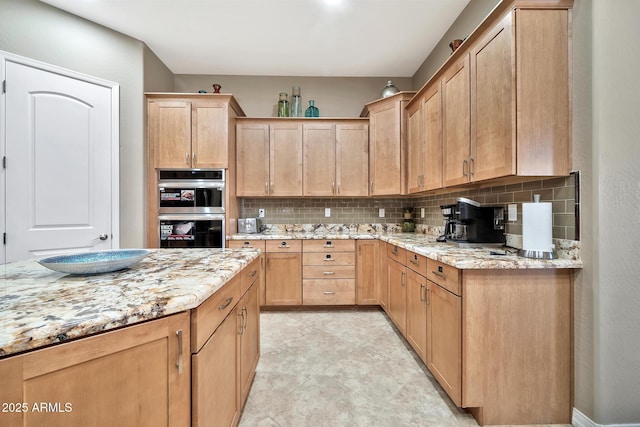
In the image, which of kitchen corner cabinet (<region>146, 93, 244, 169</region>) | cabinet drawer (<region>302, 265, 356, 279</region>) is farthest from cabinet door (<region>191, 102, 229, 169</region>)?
cabinet drawer (<region>302, 265, 356, 279</region>)

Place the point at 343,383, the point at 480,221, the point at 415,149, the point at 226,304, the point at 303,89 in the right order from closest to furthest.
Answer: the point at 226,304 → the point at 343,383 → the point at 480,221 → the point at 415,149 → the point at 303,89

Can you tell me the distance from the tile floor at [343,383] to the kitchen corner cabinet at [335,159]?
1.63 meters

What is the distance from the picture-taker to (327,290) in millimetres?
3146

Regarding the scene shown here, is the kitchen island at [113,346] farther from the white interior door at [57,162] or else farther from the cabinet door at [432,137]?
the cabinet door at [432,137]

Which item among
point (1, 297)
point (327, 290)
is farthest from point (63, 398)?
point (327, 290)

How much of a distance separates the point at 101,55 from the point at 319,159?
2.47m

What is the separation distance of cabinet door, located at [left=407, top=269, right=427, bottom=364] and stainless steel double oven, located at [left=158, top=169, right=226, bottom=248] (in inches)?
80.8

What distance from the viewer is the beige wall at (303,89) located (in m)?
3.64

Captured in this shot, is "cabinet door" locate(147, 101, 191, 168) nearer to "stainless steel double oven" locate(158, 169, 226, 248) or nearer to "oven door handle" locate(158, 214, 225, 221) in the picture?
"stainless steel double oven" locate(158, 169, 226, 248)

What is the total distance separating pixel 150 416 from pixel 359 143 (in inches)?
125

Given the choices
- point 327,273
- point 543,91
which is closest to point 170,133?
point 327,273

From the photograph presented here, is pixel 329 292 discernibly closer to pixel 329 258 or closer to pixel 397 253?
pixel 329 258

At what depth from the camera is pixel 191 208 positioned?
9.93 ft

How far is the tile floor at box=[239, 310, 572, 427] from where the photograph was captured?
1.55 meters
